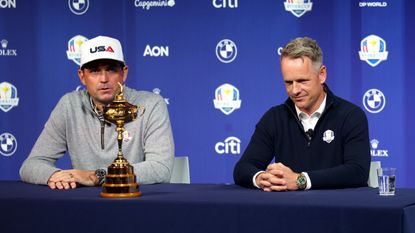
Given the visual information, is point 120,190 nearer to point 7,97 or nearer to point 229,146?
point 229,146

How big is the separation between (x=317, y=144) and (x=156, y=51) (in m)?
2.54

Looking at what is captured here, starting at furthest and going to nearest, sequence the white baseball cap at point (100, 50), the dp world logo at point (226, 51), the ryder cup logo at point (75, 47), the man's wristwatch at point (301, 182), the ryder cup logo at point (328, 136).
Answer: the ryder cup logo at point (75, 47), the dp world logo at point (226, 51), the white baseball cap at point (100, 50), the ryder cup logo at point (328, 136), the man's wristwatch at point (301, 182)

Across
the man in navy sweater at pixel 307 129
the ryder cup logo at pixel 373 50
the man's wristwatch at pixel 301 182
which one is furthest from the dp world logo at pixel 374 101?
the man's wristwatch at pixel 301 182

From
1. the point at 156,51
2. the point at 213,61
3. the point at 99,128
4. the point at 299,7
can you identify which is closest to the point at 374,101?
the point at 299,7

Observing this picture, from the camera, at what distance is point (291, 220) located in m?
2.57

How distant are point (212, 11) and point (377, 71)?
1288 millimetres

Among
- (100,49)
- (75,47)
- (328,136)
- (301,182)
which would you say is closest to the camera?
(301,182)

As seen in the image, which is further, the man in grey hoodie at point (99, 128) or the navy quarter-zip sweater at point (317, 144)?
the man in grey hoodie at point (99, 128)

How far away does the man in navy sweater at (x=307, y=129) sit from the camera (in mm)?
3359

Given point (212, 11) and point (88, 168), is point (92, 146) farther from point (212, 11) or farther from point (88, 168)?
point (212, 11)

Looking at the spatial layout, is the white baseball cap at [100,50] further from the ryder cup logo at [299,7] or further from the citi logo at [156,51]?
the ryder cup logo at [299,7]

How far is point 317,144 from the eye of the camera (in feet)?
11.5

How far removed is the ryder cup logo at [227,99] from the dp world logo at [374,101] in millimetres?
919

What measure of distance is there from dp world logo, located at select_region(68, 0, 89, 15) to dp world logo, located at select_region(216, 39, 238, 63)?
109cm
